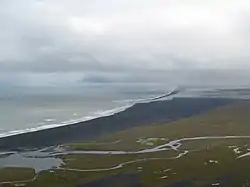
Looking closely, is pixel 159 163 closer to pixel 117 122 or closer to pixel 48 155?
pixel 48 155

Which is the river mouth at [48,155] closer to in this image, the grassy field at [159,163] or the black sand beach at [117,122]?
the grassy field at [159,163]

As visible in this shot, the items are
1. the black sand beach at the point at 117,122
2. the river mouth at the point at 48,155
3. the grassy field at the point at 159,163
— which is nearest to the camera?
the grassy field at the point at 159,163

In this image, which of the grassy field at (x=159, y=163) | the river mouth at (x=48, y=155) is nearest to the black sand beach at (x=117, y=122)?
the river mouth at (x=48, y=155)

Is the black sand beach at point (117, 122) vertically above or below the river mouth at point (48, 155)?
above

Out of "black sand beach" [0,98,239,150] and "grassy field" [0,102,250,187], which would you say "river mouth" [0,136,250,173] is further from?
"black sand beach" [0,98,239,150]

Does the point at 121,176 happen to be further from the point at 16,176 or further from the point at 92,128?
the point at 92,128
